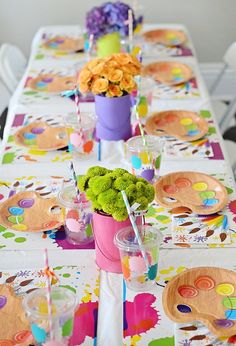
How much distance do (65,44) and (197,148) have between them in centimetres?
128

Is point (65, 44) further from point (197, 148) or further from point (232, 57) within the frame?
point (197, 148)

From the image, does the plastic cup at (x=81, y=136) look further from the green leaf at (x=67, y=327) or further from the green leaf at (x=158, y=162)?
the green leaf at (x=67, y=327)

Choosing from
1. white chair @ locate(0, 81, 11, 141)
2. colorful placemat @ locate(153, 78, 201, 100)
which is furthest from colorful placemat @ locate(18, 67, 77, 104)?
colorful placemat @ locate(153, 78, 201, 100)

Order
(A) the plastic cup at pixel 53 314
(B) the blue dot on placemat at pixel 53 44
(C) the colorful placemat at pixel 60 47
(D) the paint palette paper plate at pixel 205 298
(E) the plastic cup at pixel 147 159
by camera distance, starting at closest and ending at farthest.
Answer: (A) the plastic cup at pixel 53 314, (D) the paint palette paper plate at pixel 205 298, (E) the plastic cup at pixel 147 159, (C) the colorful placemat at pixel 60 47, (B) the blue dot on placemat at pixel 53 44

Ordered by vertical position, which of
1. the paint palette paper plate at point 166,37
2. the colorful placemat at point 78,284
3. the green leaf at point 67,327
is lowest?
the paint palette paper plate at point 166,37

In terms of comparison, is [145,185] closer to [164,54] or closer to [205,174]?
[205,174]

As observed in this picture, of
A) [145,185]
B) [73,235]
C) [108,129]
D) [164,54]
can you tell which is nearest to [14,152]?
[108,129]

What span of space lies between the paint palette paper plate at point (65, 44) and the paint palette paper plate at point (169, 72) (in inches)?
17.1

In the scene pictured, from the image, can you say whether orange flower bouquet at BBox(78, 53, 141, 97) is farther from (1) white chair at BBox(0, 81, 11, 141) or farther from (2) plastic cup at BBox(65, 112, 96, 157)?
(1) white chair at BBox(0, 81, 11, 141)

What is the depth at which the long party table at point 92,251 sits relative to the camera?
1.39 meters

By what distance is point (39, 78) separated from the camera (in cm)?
277

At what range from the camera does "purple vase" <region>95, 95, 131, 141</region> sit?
2.13 meters

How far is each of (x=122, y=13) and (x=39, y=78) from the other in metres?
0.45

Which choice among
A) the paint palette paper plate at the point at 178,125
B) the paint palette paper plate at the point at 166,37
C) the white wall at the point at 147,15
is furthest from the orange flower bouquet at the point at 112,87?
the white wall at the point at 147,15
